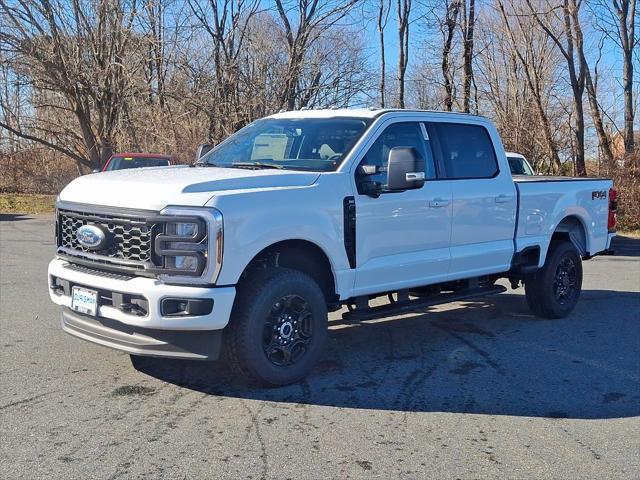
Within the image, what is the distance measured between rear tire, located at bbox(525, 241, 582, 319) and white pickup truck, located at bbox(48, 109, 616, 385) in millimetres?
466

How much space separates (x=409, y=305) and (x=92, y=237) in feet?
9.22

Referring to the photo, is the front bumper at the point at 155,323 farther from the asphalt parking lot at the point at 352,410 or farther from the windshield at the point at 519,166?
the windshield at the point at 519,166

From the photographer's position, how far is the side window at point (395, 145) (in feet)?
20.0

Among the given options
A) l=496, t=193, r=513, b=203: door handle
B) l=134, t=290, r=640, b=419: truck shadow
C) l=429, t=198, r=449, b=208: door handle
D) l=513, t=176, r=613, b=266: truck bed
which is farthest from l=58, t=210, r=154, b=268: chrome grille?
l=513, t=176, r=613, b=266: truck bed

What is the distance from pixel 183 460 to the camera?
411 centimetres

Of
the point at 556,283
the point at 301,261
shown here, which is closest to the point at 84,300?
the point at 301,261

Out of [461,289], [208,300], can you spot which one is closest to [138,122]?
[461,289]

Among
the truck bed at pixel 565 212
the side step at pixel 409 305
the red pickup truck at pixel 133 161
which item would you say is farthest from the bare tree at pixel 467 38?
the side step at pixel 409 305

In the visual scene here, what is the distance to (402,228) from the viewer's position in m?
6.19

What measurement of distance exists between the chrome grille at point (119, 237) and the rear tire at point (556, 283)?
4.83 m

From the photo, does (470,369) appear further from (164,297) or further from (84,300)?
(84,300)

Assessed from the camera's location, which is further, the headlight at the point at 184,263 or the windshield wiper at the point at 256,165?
the windshield wiper at the point at 256,165

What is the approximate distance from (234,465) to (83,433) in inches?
42.3

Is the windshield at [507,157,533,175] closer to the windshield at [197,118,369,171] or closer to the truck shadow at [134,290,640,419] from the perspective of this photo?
the truck shadow at [134,290,640,419]
